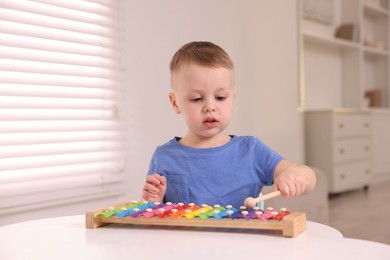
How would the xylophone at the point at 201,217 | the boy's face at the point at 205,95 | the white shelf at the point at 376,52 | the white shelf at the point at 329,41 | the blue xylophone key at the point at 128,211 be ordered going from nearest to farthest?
the xylophone at the point at 201,217 < the blue xylophone key at the point at 128,211 < the boy's face at the point at 205,95 < the white shelf at the point at 329,41 < the white shelf at the point at 376,52

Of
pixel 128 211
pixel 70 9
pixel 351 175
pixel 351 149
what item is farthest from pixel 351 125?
pixel 128 211

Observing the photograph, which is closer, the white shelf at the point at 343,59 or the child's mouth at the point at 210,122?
the child's mouth at the point at 210,122

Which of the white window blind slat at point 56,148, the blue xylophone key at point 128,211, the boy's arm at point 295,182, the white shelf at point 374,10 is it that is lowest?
the blue xylophone key at point 128,211

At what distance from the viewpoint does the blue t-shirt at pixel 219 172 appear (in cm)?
112

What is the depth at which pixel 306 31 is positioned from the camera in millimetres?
4684

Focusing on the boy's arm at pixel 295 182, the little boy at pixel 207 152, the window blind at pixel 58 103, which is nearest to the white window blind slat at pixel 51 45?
the window blind at pixel 58 103

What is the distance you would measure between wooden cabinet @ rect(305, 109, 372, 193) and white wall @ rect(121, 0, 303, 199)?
0.49 meters

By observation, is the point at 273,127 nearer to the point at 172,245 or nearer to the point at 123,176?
the point at 123,176

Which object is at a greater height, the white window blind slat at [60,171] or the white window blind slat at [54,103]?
the white window blind slat at [54,103]

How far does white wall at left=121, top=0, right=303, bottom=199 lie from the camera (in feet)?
9.06

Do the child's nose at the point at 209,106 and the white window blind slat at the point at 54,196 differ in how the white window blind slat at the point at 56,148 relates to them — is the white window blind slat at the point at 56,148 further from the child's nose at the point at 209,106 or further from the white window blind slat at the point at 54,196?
the child's nose at the point at 209,106

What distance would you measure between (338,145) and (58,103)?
3029mm

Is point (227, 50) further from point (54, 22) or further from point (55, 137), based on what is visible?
point (55, 137)

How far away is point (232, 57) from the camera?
3.42 metres
